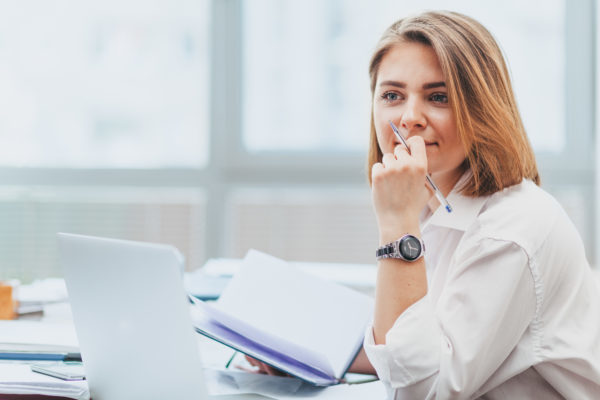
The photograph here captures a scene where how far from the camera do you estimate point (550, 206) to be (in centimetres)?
102

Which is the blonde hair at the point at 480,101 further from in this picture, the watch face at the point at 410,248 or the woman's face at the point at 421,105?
the watch face at the point at 410,248

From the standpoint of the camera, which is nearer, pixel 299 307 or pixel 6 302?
pixel 299 307

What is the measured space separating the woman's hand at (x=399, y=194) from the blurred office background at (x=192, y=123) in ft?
5.96

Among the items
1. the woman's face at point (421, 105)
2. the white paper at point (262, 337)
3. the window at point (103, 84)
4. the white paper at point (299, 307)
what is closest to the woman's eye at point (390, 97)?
the woman's face at point (421, 105)

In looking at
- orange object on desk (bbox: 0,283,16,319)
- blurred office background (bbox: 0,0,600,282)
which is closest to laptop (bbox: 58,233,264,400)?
orange object on desk (bbox: 0,283,16,319)

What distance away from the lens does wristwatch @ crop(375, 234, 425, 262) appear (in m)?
0.98

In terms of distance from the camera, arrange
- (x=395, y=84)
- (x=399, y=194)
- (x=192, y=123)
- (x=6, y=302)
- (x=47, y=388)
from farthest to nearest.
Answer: (x=192, y=123)
(x=6, y=302)
(x=395, y=84)
(x=399, y=194)
(x=47, y=388)

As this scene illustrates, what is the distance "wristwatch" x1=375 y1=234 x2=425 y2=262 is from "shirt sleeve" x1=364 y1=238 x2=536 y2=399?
0.23ft

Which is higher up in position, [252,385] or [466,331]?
[466,331]

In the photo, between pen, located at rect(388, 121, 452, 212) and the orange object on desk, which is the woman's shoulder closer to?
pen, located at rect(388, 121, 452, 212)

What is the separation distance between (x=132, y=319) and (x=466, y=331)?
0.47m

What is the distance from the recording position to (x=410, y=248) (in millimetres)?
979

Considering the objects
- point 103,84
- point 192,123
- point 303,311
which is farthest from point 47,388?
point 103,84

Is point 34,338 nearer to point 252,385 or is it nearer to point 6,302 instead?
point 6,302
